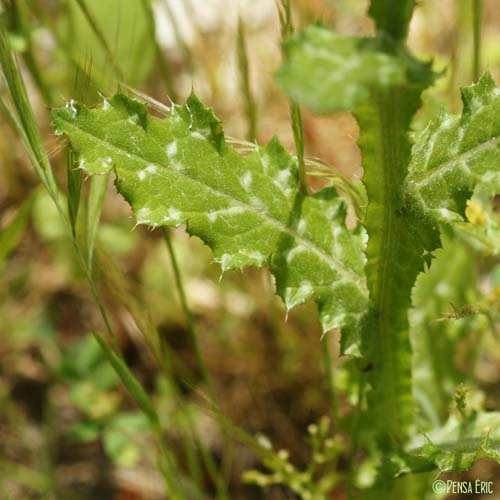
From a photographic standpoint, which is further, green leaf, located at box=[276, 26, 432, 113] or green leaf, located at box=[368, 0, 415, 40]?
green leaf, located at box=[368, 0, 415, 40]

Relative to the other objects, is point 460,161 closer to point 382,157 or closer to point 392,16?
point 382,157

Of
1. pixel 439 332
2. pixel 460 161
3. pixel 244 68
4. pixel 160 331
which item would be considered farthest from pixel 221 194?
pixel 160 331

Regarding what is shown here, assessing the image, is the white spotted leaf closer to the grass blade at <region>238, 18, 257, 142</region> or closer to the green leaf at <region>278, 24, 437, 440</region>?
the green leaf at <region>278, 24, 437, 440</region>

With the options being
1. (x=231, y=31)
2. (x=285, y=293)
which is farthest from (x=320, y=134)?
(x=285, y=293)

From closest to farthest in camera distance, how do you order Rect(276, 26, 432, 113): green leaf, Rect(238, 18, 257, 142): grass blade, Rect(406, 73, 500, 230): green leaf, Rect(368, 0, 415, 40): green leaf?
Rect(276, 26, 432, 113): green leaf
Rect(368, 0, 415, 40): green leaf
Rect(406, 73, 500, 230): green leaf
Rect(238, 18, 257, 142): grass blade

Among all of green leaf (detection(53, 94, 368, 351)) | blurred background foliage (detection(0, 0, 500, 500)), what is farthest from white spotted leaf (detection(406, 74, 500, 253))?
blurred background foliage (detection(0, 0, 500, 500))

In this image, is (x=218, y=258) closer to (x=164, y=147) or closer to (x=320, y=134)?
(x=164, y=147)

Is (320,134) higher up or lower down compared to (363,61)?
lower down
